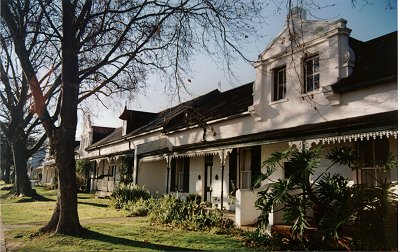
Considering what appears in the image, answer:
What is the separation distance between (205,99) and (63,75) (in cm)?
1449

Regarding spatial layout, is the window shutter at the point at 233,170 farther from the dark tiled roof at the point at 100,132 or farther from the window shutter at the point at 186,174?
the dark tiled roof at the point at 100,132

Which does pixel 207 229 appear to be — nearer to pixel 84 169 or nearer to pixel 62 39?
pixel 62 39

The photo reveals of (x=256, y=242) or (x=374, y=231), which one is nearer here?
(x=374, y=231)

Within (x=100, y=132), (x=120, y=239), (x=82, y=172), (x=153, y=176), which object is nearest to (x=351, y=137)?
(x=120, y=239)

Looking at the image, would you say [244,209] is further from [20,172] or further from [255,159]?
[20,172]

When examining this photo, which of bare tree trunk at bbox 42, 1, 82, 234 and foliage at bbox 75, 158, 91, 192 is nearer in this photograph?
bare tree trunk at bbox 42, 1, 82, 234

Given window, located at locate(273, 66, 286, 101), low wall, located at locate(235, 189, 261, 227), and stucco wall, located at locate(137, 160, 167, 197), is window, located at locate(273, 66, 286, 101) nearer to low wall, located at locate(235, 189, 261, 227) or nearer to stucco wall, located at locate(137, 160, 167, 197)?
low wall, located at locate(235, 189, 261, 227)

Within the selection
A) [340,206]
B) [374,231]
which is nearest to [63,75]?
[340,206]

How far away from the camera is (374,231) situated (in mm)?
6777

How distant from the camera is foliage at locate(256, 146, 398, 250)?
6770mm

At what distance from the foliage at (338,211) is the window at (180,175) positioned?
1145 cm

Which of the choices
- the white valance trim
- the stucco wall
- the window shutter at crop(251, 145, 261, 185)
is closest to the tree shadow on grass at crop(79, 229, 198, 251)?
the white valance trim

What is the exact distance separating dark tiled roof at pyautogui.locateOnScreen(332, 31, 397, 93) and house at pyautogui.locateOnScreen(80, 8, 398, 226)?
0.10 feet

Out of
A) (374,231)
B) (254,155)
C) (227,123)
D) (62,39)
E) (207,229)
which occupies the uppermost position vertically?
(62,39)
